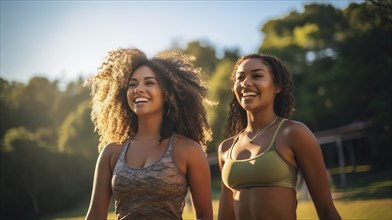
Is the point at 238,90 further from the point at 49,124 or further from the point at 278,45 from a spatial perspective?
the point at 278,45

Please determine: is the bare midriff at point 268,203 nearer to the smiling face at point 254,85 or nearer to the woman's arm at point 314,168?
the woman's arm at point 314,168

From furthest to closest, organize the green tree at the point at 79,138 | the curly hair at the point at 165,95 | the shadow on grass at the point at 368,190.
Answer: the green tree at the point at 79,138 → the shadow on grass at the point at 368,190 → the curly hair at the point at 165,95

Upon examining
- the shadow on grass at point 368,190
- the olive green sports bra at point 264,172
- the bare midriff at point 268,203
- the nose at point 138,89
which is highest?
the nose at point 138,89

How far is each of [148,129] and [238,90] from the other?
0.95 m

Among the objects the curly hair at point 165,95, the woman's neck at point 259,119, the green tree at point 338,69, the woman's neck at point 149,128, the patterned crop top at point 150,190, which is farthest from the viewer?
the green tree at point 338,69

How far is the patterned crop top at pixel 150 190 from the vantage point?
138 inches

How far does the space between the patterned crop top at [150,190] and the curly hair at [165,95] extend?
1.48ft

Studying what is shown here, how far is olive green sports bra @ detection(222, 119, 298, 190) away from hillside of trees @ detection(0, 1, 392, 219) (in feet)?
36.2

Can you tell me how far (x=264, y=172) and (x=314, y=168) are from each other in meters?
0.37

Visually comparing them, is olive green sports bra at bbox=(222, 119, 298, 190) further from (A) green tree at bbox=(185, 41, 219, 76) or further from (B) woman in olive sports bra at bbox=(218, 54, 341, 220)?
(A) green tree at bbox=(185, 41, 219, 76)

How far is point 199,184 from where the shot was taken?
12.0ft

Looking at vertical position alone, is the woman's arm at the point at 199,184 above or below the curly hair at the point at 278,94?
below

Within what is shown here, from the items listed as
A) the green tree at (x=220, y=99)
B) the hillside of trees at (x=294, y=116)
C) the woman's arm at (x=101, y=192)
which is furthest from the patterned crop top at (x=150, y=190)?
the green tree at (x=220, y=99)

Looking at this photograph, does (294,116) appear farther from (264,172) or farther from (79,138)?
(264,172)
